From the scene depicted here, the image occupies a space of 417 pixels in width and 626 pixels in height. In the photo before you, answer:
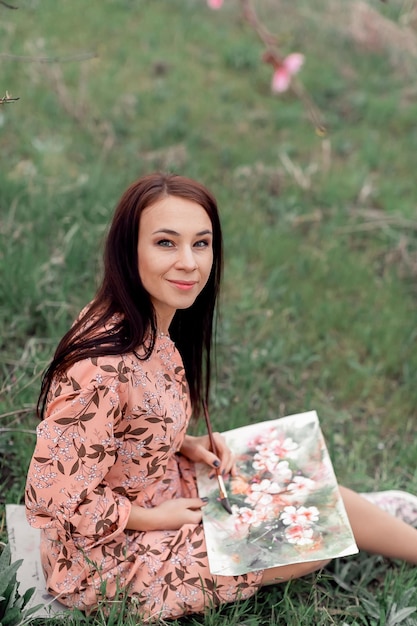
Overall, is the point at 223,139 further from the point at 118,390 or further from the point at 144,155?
the point at 118,390

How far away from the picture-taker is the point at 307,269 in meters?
3.79

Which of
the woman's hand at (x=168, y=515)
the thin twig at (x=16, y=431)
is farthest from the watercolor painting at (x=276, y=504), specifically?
the thin twig at (x=16, y=431)

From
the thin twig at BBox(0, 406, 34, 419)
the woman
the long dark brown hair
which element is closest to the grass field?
the thin twig at BBox(0, 406, 34, 419)

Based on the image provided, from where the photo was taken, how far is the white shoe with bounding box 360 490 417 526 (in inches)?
99.2

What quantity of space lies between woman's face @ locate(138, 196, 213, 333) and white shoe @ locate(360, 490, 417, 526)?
3.56 ft

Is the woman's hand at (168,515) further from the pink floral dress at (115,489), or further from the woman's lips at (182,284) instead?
the woman's lips at (182,284)

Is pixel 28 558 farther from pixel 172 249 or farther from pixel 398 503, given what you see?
pixel 398 503

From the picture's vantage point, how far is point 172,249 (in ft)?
6.12

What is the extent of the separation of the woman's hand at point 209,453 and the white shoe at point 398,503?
56cm

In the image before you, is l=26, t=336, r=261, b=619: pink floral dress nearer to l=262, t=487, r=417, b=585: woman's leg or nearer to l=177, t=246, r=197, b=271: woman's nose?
l=177, t=246, r=197, b=271: woman's nose

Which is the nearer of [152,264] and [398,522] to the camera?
[152,264]

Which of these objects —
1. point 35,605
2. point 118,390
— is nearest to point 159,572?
point 35,605

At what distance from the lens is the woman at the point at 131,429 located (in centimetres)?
177

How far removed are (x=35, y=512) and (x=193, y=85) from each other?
158 inches
